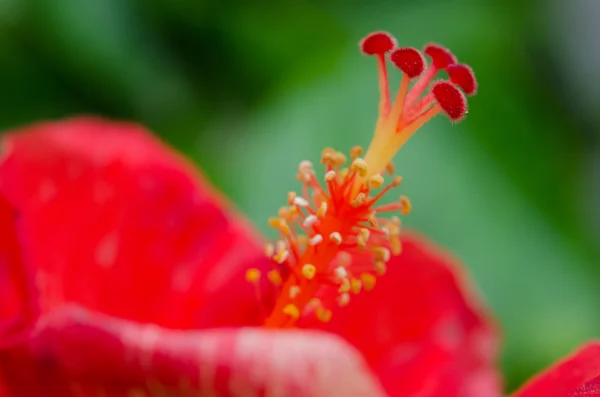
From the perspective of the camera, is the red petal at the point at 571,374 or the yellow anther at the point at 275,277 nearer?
the red petal at the point at 571,374

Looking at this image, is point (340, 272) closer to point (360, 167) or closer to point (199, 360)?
point (360, 167)

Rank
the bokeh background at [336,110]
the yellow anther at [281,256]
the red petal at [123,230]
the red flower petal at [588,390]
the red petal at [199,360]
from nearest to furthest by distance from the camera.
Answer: the red petal at [199,360] → the red flower petal at [588,390] → the yellow anther at [281,256] → the red petal at [123,230] → the bokeh background at [336,110]

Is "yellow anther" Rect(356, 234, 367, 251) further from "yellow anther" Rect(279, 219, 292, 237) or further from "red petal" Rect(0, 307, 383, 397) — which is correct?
"red petal" Rect(0, 307, 383, 397)

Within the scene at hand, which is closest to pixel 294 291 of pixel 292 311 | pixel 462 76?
pixel 292 311

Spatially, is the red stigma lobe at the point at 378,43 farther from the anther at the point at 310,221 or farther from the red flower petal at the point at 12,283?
the red flower petal at the point at 12,283

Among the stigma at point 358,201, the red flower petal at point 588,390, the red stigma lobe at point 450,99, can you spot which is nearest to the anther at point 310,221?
the stigma at point 358,201

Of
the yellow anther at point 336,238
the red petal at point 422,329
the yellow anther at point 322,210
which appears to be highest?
the yellow anther at point 322,210

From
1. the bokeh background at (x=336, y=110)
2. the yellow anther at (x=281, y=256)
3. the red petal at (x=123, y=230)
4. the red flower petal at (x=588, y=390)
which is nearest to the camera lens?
the red flower petal at (x=588, y=390)

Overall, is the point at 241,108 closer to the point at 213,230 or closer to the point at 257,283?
the point at 213,230
